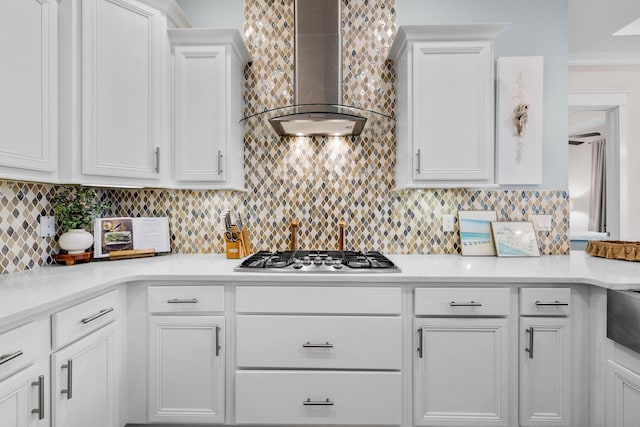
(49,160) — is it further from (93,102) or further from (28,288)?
(28,288)

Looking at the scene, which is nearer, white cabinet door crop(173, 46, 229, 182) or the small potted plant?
the small potted plant

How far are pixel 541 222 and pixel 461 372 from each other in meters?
1.29

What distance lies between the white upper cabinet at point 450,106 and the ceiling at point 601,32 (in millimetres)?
1301

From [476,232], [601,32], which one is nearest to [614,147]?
[601,32]

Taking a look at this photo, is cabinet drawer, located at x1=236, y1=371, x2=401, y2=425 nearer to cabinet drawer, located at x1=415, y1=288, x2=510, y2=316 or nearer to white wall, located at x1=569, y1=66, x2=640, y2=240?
cabinet drawer, located at x1=415, y1=288, x2=510, y2=316

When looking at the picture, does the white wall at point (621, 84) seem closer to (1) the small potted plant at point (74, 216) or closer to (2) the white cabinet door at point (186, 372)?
(2) the white cabinet door at point (186, 372)

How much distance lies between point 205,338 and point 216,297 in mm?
213

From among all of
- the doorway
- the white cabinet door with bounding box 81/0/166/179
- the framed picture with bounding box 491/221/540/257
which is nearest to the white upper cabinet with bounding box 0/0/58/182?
the white cabinet door with bounding box 81/0/166/179

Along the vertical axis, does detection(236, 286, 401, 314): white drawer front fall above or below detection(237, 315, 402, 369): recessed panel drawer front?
above

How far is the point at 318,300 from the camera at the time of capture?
1.78m

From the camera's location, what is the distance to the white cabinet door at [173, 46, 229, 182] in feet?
7.17

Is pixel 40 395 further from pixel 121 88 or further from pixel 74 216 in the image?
pixel 121 88

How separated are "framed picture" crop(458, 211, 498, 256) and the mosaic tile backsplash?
83mm

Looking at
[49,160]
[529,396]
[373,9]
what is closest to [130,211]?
[49,160]
